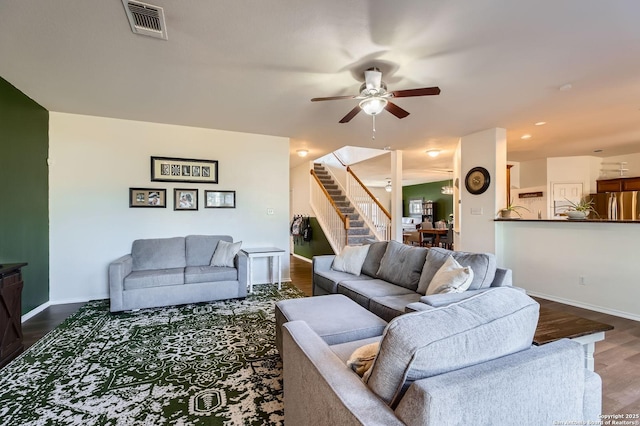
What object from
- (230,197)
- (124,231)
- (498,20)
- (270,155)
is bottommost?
(124,231)

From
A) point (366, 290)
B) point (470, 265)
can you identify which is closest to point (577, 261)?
point (470, 265)

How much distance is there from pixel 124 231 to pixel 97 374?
251cm

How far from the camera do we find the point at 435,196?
12039 millimetres

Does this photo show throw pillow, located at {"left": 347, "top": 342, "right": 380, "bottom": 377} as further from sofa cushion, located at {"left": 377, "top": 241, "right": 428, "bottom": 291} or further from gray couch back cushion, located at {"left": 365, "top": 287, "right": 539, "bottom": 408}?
sofa cushion, located at {"left": 377, "top": 241, "right": 428, "bottom": 291}

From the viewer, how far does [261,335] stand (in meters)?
2.91

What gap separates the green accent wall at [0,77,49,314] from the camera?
3068 mm

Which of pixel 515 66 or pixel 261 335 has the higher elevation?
pixel 515 66

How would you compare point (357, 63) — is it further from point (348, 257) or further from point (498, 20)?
point (348, 257)

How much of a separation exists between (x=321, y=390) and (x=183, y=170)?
4.24 meters

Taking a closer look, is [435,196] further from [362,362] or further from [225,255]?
[362,362]

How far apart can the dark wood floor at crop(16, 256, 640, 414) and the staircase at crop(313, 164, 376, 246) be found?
3.57m

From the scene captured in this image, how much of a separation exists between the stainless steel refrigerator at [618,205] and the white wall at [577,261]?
3.52 m

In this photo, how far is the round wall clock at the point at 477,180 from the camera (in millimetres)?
4719

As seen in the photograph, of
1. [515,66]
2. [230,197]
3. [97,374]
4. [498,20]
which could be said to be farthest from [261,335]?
[515,66]
